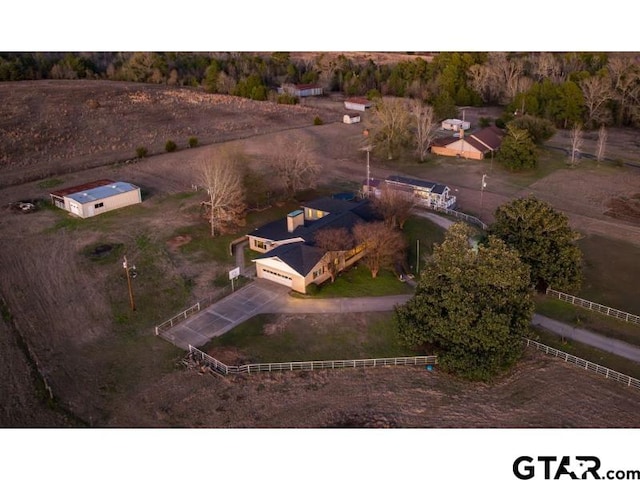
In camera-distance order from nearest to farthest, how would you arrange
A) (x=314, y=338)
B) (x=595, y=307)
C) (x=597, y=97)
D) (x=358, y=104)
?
(x=314, y=338) < (x=595, y=307) < (x=597, y=97) < (x=358, y=104)

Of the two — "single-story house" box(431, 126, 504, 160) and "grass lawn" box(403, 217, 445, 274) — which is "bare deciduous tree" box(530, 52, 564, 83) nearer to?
"single-story house" box(431, 126, 504, 160)

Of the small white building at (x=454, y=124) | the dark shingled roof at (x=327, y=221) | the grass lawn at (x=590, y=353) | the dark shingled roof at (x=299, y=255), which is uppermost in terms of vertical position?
the small white building at (x=454, y=124)

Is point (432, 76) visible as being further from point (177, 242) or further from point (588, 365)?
point (588, 365)

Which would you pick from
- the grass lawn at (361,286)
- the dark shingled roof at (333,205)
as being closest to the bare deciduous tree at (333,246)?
the grass lawn at (361,286)

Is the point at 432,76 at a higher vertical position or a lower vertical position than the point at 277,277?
higher

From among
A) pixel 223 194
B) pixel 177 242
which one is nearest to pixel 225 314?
pixel 177 242

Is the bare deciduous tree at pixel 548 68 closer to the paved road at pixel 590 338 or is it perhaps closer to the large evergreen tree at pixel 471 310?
the paved road at pixel 590 338
